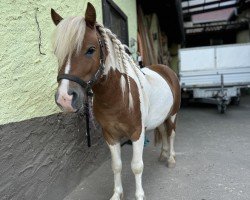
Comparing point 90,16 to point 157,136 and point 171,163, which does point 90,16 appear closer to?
point 171,163

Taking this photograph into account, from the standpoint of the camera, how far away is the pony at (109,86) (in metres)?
2.19

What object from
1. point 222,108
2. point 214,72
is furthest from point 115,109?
point 214,72

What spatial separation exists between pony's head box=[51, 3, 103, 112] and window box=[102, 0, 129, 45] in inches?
92.9

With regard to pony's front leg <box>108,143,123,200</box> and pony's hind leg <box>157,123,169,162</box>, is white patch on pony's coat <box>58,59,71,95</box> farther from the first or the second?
pony's hind leg <box>157,123,169,162</box>

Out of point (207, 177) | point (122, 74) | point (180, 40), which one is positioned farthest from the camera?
point (180, 40)

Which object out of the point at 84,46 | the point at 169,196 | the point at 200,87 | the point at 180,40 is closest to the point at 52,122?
the point at 84,46

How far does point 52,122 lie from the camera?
10.2 feet

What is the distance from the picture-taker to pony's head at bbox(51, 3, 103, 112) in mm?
2141

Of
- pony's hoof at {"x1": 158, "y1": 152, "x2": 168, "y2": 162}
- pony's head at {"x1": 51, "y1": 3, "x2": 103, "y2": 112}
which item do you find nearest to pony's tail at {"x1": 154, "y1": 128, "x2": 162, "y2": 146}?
pony's hoof at {"x1": 158, "y1": 152, "x2": 168, "y2": 162}

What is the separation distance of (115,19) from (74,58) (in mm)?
3394

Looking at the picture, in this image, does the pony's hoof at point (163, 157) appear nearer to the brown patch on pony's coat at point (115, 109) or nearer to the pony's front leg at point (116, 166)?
the pony's front leg at point (116, 166)

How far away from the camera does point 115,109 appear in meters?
2.82

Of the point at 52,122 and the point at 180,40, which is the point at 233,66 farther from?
the point at 52,122

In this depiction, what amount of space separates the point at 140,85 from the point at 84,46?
3.39 feet
